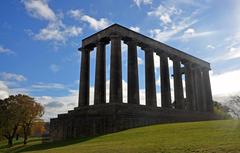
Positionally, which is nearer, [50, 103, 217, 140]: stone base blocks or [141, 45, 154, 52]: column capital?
[50, 103, 217, 140]: stone base blocks

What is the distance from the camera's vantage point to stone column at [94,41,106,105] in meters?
56.6

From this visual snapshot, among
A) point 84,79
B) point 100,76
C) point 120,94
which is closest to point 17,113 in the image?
point 84,79

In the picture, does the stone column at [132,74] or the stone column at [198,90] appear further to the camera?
the stone column at [198,90]

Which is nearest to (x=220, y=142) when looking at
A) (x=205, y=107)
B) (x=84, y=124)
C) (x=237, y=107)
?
(x=84, y=124)

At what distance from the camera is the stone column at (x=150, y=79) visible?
58.3 m

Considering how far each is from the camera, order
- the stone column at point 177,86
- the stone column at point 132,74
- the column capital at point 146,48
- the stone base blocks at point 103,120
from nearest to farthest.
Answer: the stone base blocks at point 103,120 → the stone column at point 132,74 → the column capital at point 146,48 → the stone column at point 177,86

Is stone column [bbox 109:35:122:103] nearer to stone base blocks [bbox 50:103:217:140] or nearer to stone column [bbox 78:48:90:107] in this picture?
stone base blocks [bbox 50:103:217:140]

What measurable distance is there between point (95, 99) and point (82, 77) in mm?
7542

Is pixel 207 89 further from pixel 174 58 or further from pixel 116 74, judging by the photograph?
pixel 116 74

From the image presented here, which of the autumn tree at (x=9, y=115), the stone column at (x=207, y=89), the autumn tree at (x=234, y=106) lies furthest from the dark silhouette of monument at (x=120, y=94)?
the autumn tree at (x=234, y=106)

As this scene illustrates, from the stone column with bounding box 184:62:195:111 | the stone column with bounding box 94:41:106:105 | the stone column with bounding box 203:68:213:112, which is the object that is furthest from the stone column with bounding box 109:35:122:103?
the stone column with bounding box 203:68:213:112

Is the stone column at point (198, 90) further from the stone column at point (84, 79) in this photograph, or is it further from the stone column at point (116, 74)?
the stone column at point (116, 74)

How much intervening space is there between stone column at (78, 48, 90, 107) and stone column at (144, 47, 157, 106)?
12622 mm

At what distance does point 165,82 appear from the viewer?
214 feet
